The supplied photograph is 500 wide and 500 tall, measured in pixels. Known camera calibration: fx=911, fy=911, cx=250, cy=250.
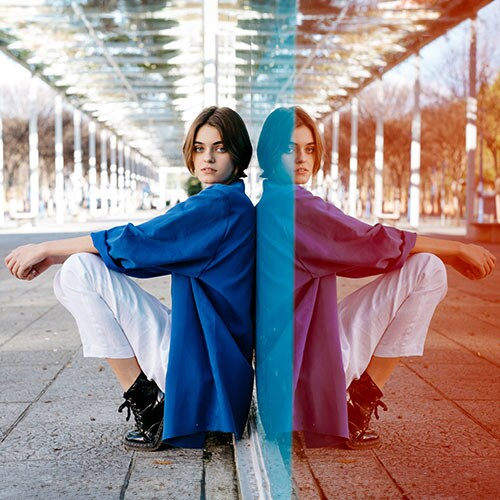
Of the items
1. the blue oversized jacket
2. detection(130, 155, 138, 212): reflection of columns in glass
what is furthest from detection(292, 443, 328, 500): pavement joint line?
detection(130, 155, 138, 212): reflection of columns in glass

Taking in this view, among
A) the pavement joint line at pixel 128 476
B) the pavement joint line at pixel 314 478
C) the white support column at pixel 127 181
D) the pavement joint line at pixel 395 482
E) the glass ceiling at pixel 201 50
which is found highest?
the glass ceiling at pixel 201 50

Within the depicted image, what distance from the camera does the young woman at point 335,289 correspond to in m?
1.66

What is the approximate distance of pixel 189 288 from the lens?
251cm

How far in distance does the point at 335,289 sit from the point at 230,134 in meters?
0.68

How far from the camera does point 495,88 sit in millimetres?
947

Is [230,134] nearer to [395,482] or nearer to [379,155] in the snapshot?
[379,155]

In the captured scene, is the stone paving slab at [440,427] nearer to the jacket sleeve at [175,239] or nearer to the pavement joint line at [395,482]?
the pavement joint line at [395,482]

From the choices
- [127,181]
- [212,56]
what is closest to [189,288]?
[212,56]

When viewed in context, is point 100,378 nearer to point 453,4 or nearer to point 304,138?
point 304,138

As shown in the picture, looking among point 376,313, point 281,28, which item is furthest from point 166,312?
point 281,28

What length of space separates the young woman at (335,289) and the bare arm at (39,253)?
55cm

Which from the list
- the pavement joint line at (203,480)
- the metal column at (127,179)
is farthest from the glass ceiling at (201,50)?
the metal column at (127,179)

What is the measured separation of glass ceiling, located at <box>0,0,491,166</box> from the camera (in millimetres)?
1124

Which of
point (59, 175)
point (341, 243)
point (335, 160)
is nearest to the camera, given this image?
point (335, 160)
